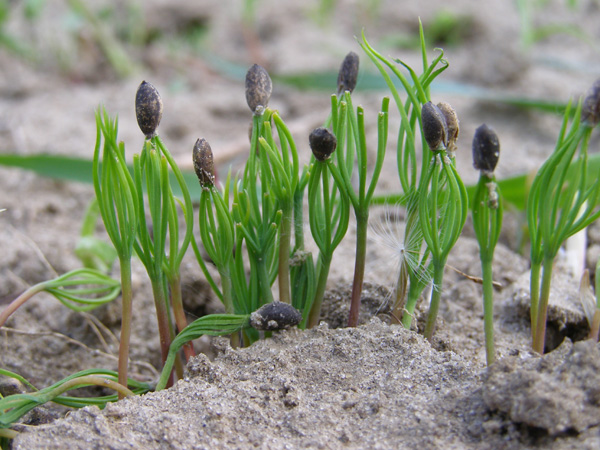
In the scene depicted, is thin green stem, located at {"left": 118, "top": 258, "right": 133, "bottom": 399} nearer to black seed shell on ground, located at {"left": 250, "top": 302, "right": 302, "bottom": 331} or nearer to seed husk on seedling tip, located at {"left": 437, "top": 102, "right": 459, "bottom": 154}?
black seed shell on ground, located at {"left": 250, "top": 302, "right": 302, "bottom": 331}

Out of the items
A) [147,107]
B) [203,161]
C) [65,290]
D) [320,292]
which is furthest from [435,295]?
[65,290]

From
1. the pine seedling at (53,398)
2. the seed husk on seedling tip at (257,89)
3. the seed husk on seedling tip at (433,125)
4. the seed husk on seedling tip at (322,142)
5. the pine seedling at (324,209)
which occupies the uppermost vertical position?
the seed husk on seedling tip at (257,89)

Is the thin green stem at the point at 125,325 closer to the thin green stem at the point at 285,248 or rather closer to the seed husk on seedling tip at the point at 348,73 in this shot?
the thin green stem at the point at 285,248

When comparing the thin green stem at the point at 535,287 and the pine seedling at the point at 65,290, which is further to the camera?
the pine seedling at the point at 65,290

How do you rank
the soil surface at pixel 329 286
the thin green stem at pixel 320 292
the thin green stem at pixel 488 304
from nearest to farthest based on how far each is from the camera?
the soil surface at pixel 329 286
the thin green stem at pixel 488 304
the thin green stem at pixel 320 292

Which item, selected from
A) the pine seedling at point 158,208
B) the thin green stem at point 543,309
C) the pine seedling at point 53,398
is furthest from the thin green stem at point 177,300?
the thin green stem at point 543,309
